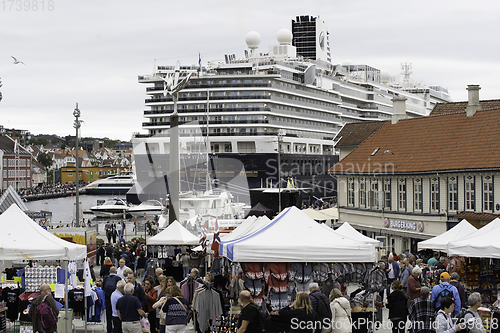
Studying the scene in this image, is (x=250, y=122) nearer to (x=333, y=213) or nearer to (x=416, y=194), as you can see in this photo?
(x=333, y=213)

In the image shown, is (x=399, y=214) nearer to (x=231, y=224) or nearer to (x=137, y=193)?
(x=231, y=224)

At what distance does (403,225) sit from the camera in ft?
93.6

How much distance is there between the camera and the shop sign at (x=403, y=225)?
90.0 ft

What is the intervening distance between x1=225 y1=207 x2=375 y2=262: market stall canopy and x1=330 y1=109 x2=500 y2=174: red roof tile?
13612 mm

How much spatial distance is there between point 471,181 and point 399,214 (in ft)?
15.0

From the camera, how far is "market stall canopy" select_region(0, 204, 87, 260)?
11.9m

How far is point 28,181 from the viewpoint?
13638 centimetres

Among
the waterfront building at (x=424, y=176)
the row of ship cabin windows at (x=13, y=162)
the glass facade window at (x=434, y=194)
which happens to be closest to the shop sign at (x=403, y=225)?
the waterfront building at (x=424, y=176)

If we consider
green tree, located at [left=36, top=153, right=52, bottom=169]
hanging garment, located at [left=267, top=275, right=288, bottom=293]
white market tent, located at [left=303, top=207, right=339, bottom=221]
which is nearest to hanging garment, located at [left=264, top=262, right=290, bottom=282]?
hanging garment, located at [left=267, top=275, right=288, bottom=293]

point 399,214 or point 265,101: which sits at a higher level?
point 265,101

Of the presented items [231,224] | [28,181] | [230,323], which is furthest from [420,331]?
[28,181]

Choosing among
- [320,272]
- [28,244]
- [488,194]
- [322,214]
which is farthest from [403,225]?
[28,244]

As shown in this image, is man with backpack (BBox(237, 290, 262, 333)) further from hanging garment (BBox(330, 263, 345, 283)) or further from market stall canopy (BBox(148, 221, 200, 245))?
market stall canopy (BBox(148, 221, 200, 245))

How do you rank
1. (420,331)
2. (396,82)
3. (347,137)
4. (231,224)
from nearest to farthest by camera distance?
(420,331), (231,224), (347,137), (396,82)
